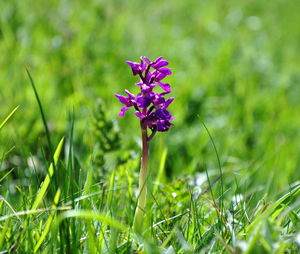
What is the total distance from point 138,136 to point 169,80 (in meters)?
1.33

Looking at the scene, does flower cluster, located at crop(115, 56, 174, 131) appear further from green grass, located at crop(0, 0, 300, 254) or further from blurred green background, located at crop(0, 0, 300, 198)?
blurred green background, located at crop(0, 0, 300, 198)

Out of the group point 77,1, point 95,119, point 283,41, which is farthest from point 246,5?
point 95,119

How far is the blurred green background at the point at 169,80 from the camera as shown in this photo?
138 inches

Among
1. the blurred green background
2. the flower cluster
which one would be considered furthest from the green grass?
the flower cluster

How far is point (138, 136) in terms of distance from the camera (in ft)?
12.2

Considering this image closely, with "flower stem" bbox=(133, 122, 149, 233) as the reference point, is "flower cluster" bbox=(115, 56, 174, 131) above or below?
above

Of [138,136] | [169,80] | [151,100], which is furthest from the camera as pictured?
[169,80]

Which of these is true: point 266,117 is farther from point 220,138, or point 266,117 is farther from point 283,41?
point 283,41

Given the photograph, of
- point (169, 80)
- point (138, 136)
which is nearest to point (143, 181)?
point (138, 136)

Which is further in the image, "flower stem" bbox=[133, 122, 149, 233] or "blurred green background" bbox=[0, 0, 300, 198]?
"blurred green background" bbox=[0, 0, 300, 198]

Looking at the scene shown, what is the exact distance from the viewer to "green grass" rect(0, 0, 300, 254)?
1.76m

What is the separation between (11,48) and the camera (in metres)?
4.58

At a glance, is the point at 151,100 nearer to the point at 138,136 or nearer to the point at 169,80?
the point at 138,136

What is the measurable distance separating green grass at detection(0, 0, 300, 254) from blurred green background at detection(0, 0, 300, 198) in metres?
0.02
